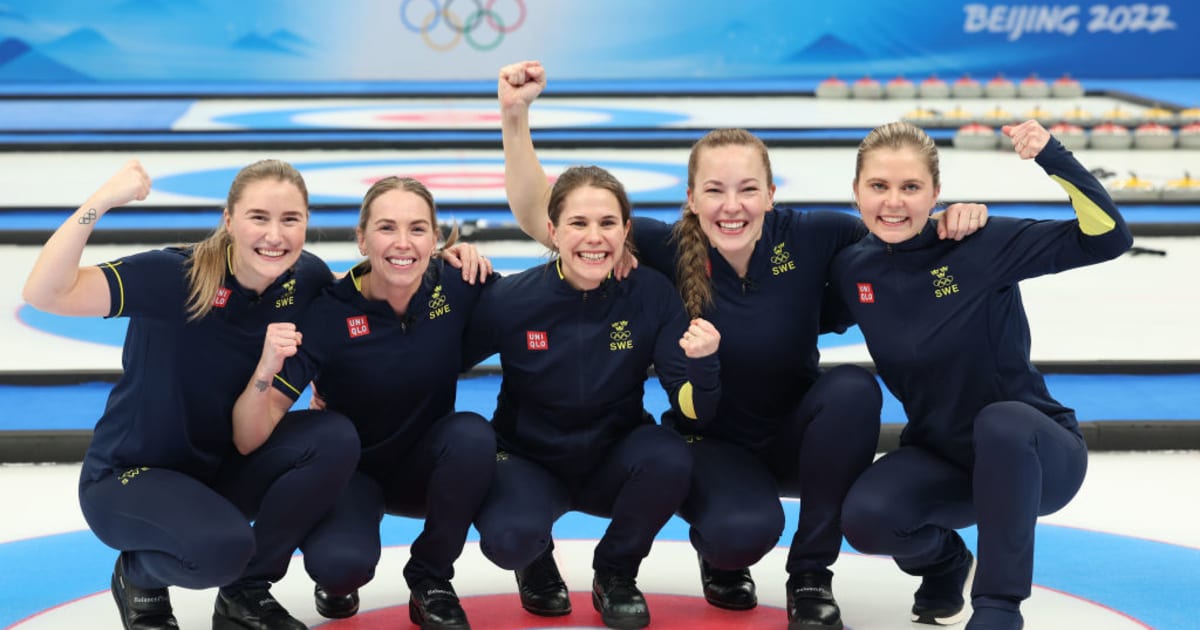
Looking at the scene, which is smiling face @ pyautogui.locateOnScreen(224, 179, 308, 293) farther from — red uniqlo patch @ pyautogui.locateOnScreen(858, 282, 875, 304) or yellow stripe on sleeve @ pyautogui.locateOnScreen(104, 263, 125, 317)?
red uniqlo patch @ pyautogui.locateOnScreen(858, 282, 875, 304)

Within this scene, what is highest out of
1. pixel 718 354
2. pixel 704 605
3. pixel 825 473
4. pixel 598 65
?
pixel 598 65

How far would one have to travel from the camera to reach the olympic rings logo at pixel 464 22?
51.6 ft

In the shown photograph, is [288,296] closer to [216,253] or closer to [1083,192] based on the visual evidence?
[216,253]

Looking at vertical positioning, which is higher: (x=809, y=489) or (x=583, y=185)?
(x=583, y=185)

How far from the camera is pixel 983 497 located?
2.97 meters

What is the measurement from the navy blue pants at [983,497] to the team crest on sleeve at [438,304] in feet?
3.05

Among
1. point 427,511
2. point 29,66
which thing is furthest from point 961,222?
point 29,66

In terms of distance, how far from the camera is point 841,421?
3.14 m

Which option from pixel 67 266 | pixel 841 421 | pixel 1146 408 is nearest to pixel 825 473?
pixel 841 421

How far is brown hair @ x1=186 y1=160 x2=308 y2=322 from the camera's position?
3070 mm

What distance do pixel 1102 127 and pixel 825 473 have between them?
914cm

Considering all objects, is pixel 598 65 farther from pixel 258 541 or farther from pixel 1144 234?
pixel 258 541

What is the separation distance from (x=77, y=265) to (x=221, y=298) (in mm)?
288

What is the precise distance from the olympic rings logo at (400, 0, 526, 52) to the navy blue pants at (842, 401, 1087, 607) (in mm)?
13036
